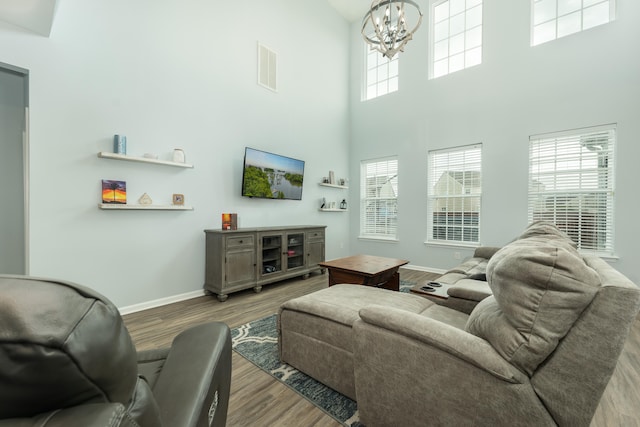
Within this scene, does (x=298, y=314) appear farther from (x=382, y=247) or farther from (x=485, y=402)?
(x=382, y=247)

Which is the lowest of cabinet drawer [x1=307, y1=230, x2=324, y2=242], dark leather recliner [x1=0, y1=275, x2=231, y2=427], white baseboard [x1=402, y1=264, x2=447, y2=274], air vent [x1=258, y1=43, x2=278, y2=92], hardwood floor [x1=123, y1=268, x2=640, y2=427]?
hardwood floor [x1=123, y1=268, x2=640, y2=427]

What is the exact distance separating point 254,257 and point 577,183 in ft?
15.4

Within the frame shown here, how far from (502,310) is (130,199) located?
3.46 m

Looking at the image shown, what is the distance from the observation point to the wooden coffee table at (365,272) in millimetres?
2832

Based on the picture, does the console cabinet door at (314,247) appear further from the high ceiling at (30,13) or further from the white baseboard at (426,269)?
the high ceiling at (30,13)

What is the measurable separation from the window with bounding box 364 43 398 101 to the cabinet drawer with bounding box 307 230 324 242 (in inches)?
130

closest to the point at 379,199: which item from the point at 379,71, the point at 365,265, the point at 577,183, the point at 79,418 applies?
the point at 379,71

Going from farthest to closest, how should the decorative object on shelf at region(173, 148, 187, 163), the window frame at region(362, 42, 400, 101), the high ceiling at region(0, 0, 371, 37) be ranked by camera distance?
the window frame at region(362, 42, 400, 101), the decorative object on shelf at region(173, 148, 187, 163), the high ceiling at region(0, 0, 371, 37)

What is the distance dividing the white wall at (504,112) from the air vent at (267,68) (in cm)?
223

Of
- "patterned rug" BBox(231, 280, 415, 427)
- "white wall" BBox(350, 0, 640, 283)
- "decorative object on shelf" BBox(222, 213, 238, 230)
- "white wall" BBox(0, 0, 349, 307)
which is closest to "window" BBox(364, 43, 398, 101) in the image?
"white wall" BBox(350, 0, 640, 283)

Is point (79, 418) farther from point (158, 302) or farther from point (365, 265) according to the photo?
point (158, 302)

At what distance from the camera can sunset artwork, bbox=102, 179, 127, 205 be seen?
9.09 ft

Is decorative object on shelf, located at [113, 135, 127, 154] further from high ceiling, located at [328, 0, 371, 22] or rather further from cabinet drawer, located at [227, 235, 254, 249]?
high ceiling, located at [328, 0, 371, 22]

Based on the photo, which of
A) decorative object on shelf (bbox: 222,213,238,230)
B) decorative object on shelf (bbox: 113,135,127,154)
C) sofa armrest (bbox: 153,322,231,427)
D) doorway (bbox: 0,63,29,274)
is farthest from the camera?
decorative object on shelf (bbox: 222,213,238,230)
